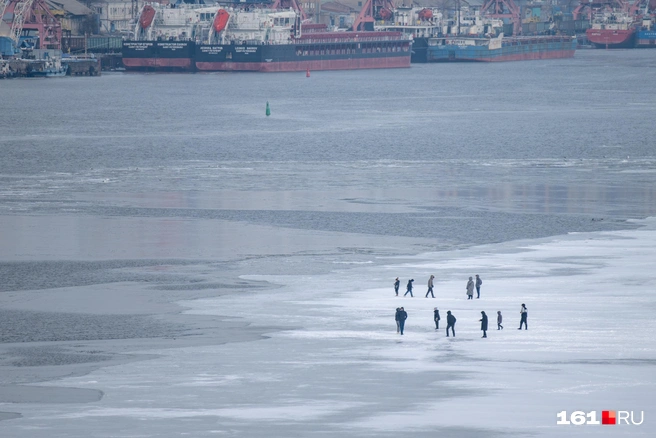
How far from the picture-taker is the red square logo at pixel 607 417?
19.7 metres

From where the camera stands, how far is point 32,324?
2739 centimetres

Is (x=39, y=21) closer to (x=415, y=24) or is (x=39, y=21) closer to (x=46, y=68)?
(x=46, y=68)

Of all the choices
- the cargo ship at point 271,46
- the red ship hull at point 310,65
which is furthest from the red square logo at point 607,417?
the red ship hull at point 310,65

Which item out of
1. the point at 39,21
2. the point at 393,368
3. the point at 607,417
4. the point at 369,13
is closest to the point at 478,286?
the point at 393,368

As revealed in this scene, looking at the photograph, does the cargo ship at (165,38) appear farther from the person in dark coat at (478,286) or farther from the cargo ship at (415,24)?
the person in dark coat at (478,286)

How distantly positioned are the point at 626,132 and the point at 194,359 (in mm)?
59284

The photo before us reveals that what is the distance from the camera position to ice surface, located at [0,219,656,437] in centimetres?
1984

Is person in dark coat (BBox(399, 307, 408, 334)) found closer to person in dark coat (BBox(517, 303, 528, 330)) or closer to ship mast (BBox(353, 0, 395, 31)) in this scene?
person in dark coat (BBox(517, 303, 528, 330))

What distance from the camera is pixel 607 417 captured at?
1986cm

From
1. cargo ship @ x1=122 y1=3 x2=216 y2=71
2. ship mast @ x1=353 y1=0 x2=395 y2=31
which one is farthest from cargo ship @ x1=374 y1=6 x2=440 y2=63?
cargo ship @ x1=122 y1=3 x2=216 y2=71

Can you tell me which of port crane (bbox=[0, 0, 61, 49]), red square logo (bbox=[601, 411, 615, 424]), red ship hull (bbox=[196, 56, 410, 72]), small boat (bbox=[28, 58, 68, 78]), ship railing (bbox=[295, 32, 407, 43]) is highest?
port crane (bbox=[0, 0, 61, 49])

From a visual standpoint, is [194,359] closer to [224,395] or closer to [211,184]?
[224,395]

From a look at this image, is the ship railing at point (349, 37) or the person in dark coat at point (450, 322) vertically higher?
the ship railing at point (349, 37)

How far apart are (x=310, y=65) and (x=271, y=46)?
10.7 m
